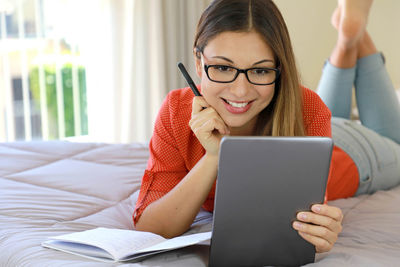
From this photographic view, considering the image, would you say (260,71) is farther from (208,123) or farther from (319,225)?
(319,225)

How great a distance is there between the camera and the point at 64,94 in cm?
313

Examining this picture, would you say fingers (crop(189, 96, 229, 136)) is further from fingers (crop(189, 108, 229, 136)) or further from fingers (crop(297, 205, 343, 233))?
fingers (crop(297, 205, 343, 233))

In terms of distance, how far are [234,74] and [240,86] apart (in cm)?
3

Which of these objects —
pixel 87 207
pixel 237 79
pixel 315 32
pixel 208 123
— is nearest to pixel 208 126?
pixel 208 123

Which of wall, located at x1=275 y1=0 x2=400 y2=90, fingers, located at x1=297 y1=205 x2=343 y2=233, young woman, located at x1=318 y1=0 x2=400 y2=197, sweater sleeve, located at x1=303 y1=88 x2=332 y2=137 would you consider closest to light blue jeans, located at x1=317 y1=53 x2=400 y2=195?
young woman, located at x1=318 y1=0 x2=400 y2=197

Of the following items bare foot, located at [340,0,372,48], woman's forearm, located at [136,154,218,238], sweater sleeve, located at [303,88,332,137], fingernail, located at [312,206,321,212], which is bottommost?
woman's forearm, located at [136,154,218,238]

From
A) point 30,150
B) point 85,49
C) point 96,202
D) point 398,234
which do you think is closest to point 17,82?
point 85,49

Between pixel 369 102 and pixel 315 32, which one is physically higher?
pixel 315 32

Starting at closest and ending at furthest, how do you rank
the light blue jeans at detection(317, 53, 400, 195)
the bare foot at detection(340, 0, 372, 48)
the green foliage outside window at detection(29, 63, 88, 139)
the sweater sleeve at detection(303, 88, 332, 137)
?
the sweater sleeve at detection(303, 88, 332, 137)
the light blue jeans at detection(317, 53, 400, 195)
the bare foot at detection(340, 0, 372, 48)
the green foliage outside window at detection(29, 63, 88, 139)

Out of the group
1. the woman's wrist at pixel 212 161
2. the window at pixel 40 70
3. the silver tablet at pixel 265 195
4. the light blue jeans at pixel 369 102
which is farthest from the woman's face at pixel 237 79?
the window at pixel 40 70

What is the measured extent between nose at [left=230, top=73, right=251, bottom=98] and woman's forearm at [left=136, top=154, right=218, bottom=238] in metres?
0.15

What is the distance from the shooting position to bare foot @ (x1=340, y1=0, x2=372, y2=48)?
6.24 feet

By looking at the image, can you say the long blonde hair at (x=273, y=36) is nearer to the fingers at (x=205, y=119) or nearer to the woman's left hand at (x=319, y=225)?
the fingers at (x=205, y=119)

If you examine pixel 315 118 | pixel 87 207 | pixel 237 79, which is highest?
pixel 237 79
